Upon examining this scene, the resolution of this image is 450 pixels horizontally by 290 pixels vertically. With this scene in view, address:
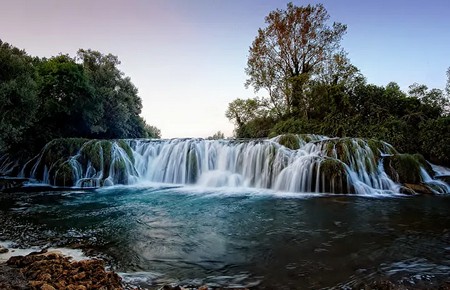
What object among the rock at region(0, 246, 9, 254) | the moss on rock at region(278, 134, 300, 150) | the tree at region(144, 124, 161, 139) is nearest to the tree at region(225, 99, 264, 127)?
the moss on rock at region(278, 134, 300, 150)

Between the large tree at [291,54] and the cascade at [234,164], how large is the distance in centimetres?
831

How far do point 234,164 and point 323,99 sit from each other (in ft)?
31.0

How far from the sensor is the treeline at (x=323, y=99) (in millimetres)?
15844

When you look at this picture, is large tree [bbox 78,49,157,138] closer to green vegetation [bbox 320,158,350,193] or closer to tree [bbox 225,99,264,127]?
tree [bbox 225,99,264,127]

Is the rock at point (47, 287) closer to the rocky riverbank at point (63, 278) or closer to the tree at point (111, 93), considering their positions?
the rocky riverbank at point (63, 278)

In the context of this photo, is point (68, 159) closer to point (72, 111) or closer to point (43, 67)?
point (72, 111)

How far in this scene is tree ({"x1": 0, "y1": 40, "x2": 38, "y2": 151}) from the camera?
39.8ft

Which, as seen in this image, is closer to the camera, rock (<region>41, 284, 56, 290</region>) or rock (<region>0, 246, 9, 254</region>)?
rock (<region>41, 284, 56, 290</region>)

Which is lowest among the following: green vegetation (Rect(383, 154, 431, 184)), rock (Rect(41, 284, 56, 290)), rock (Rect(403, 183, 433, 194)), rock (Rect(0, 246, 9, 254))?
rock (Rect(0, 246, 9, 254))

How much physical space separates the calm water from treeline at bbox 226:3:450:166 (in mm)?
7298

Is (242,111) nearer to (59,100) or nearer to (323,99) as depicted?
(323,99)

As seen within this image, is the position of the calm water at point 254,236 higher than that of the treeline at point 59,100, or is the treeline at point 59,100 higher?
the treeline at point 59,100

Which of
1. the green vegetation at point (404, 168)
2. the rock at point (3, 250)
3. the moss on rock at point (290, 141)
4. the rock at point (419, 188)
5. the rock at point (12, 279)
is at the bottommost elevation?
the rock at point (3, 250)

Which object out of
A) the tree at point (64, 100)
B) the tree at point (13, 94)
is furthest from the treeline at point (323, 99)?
the tree at point (13, 94)
